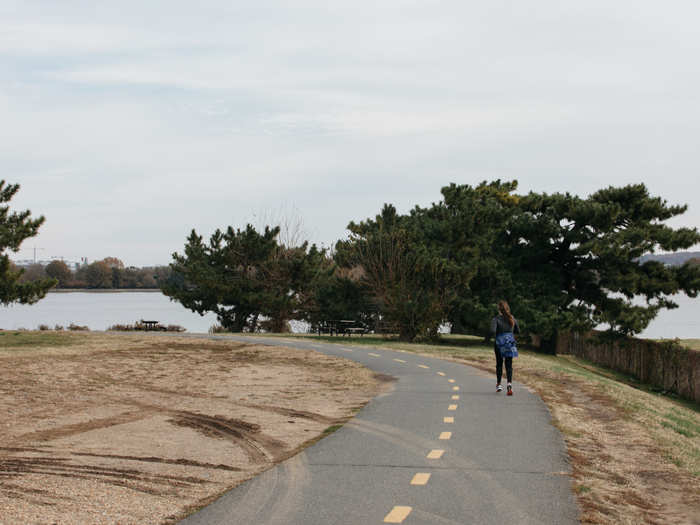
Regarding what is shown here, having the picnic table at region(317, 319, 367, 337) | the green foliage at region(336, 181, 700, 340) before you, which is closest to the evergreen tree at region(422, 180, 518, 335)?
the green foliage at region(336, 181, 700, 340)

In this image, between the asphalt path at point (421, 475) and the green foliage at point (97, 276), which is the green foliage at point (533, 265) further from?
the green foliage at point (97, 276)

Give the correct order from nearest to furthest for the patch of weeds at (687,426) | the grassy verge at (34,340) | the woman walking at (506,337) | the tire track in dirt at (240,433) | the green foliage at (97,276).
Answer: the tire track in dirt at (240,433), the patch of weeds at (687,426), the woman walking at (506,337), the grassy verge at (34,340), the green foliage at (97,276)

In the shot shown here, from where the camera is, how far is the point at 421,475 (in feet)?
25.8

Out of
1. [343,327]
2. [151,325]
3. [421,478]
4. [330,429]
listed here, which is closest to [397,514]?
[421,478]

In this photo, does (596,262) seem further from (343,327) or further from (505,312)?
(505,312)

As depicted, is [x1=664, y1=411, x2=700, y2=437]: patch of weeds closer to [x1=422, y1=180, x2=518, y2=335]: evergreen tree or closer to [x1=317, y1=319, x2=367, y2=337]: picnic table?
[x1=422, y1=180, x2=518, y2=335]: evergreen tree

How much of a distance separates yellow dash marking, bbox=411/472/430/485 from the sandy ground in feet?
5.67

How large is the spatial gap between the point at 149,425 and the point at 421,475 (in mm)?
5298

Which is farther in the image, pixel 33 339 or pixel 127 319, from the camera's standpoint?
pixel 127 319

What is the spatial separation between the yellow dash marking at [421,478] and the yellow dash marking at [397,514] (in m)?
0.96

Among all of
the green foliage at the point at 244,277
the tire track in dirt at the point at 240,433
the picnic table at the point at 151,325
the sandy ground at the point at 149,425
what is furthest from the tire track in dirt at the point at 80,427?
the green foliage at the point at 244,277

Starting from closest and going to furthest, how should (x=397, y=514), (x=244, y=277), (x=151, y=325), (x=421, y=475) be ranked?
(x=397, y=514) < (x=421, y=475) < (x=151, y=325) < (x=244, y=277)

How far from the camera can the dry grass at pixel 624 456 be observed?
22.6ft

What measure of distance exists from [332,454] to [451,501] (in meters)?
2.49
